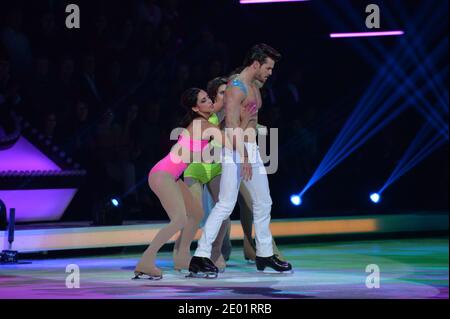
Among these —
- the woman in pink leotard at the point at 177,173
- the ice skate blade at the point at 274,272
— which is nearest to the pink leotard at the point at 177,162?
the woman in pink leotard at the point at 177,173

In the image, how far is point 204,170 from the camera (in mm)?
9266

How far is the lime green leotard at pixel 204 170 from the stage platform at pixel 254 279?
0.77 m

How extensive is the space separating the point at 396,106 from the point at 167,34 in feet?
10.3

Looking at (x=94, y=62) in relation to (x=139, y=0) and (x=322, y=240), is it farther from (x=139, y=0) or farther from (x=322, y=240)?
(x=322, y=240)

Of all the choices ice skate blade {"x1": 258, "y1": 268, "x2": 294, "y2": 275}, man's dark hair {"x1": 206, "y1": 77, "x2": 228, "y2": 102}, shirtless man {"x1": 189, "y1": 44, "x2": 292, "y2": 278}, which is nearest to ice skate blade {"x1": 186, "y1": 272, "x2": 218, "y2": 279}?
shirtless man {"x1": 189, "y1": 44, "x2": 292, "y2": 278}

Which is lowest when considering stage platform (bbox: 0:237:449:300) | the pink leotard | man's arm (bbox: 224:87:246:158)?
stage platform (bbox: 0:237:449:300)

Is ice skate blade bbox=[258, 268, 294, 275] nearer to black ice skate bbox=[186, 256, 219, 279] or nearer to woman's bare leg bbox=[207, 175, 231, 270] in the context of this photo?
woman's bare leg bbox=[207, 175, 231, 270]

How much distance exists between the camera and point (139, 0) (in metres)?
13.9

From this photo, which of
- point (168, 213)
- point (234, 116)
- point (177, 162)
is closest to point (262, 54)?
point (234, 116)

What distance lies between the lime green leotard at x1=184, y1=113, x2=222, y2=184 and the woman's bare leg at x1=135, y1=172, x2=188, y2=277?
601 mm

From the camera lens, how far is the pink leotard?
870cm

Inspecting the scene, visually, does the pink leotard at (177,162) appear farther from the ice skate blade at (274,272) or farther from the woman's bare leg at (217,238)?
the ice skate blade at (274,272)
